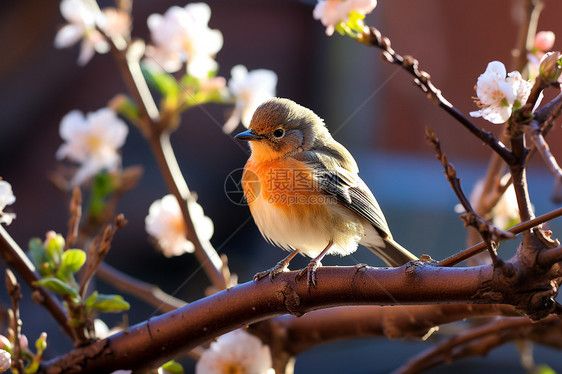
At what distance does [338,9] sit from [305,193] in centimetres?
51

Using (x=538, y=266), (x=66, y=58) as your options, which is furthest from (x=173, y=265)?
(x=538, y=266)

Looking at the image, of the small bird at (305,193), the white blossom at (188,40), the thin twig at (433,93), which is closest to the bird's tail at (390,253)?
the small bird at (305,193)

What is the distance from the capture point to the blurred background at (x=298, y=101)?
342 cm

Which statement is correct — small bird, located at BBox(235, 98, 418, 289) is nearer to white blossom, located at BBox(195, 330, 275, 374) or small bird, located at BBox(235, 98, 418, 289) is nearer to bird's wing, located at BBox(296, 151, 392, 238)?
Answer: bird's wing, located at BBox(296, 151, 392, 238)

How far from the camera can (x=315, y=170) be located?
1.37m

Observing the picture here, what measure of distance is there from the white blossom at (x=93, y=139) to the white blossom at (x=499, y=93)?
1189 mm

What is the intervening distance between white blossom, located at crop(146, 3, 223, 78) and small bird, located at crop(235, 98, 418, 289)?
267 mm

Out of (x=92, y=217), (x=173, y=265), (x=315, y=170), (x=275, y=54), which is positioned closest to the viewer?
(x=315, y=170)

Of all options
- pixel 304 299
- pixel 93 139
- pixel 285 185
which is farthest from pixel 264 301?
pixel 93 139

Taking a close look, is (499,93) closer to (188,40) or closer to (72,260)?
(72,260)

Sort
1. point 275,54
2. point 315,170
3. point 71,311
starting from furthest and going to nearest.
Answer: point 275,54
point 315,170
point 71,311

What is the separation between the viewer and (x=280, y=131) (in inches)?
56.5

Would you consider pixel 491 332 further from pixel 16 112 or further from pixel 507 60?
pixel 16 112

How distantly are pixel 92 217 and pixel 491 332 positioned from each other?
108 cm
